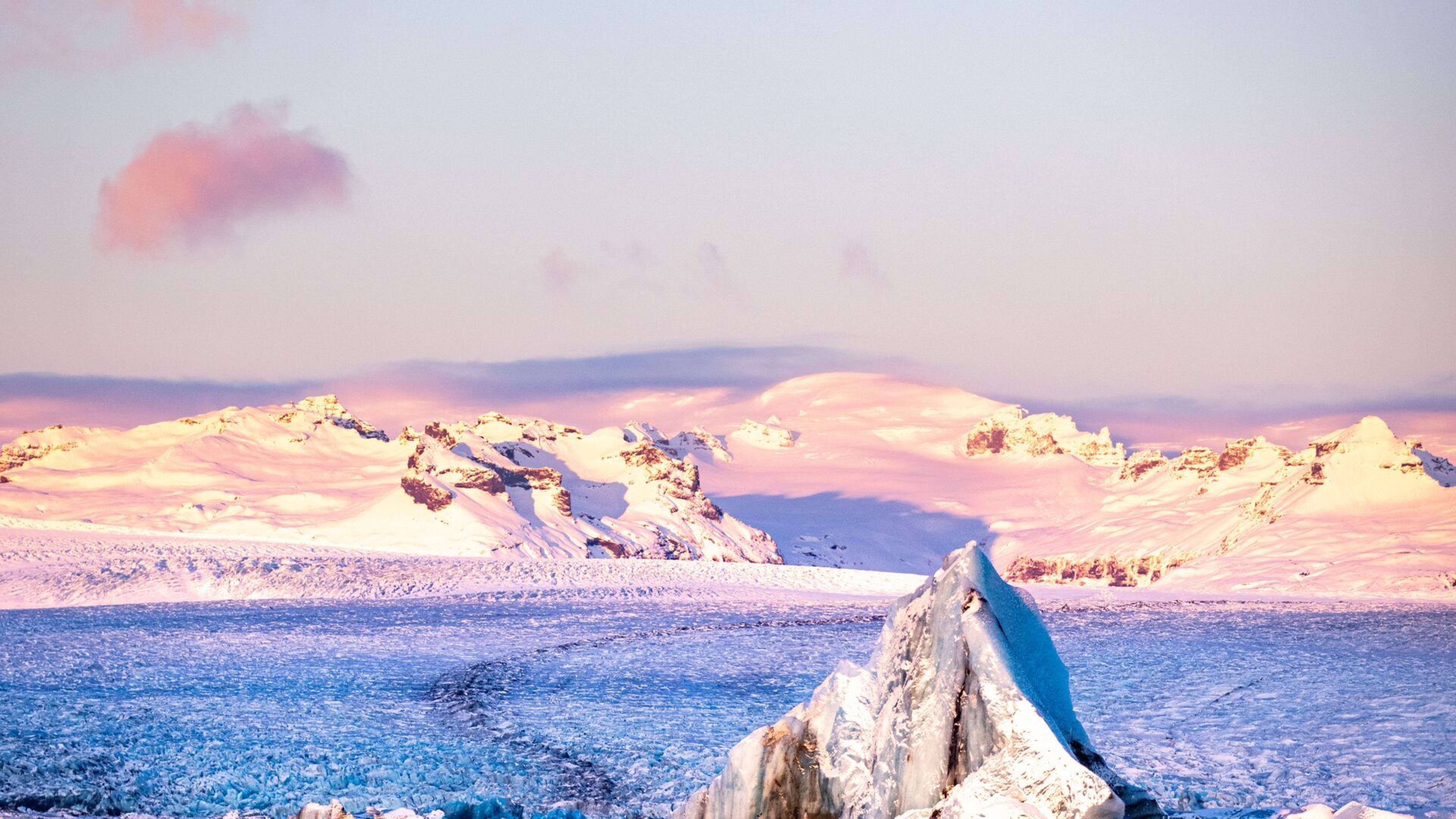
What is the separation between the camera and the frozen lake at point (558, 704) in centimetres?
1314

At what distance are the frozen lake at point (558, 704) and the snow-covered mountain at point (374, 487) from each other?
56045 mm

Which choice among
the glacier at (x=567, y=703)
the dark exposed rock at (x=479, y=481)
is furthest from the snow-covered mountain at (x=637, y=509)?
the glacier at (x=567, y=703)

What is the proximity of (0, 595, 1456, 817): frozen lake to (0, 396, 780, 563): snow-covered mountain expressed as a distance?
56045mm

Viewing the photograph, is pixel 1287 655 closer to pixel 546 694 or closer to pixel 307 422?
pixel 546 694

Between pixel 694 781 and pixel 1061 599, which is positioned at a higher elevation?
pixel 694 781

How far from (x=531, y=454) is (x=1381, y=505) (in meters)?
113

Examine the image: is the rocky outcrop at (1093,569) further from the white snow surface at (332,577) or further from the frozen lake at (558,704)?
the frozen lake at (558,704)

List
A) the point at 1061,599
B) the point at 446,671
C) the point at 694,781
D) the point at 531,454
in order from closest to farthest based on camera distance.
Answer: the point at 694,781
the point at 446,671
the point at 1061,599
the point at 531,454

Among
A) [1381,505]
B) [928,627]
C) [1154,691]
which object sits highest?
[928,627]

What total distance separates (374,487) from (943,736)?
12974cm

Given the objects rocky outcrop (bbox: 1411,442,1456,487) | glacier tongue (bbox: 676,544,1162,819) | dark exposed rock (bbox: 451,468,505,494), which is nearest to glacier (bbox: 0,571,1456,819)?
glacier tongue (bbox: 676,544,1162,819)

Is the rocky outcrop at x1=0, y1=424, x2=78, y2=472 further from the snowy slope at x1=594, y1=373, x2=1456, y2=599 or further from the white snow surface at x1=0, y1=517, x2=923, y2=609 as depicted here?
the white snow surface at x1=0, y1=517, x2=923, y2=609

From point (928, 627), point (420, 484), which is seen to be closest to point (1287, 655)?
point (928, 627)

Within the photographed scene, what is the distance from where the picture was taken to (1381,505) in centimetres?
12338
